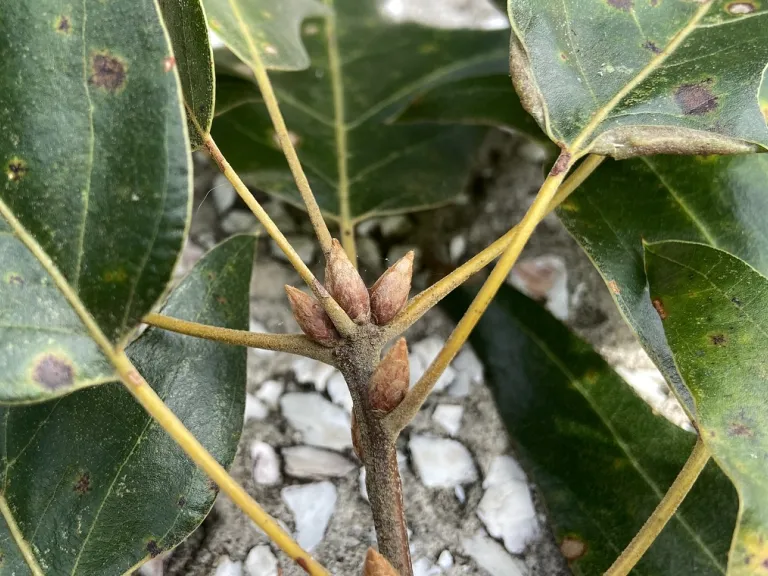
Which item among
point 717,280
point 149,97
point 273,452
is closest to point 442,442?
point 273,452

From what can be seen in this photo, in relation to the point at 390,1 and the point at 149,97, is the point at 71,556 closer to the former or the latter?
the point at 149,97

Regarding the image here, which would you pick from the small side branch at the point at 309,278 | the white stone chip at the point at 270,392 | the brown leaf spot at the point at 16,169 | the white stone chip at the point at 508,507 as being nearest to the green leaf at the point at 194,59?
the small side branch at the point at 309,278

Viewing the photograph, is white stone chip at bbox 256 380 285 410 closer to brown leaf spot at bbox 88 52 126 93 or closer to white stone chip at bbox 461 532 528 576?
white stone chip at bbox 461 532 528 576

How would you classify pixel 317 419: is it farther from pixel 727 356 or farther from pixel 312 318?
pixel 727 356

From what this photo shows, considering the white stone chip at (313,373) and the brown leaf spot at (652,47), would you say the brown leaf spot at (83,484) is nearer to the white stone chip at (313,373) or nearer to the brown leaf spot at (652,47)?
the white stone chip at (313,373)

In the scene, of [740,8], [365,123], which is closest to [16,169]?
[365,123]
